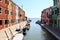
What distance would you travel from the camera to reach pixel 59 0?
50062mm

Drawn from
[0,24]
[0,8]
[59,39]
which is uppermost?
[0,8]

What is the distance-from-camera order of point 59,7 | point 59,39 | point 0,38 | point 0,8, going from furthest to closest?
1. point 59,7
2. point 0,8
3. point 59,39
4. point 0,38

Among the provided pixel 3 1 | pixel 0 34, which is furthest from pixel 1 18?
pixel 0 34

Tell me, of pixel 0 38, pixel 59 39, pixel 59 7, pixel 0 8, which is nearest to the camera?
pixel 0 38

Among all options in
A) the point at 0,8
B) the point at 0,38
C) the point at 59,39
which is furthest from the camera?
the point at 0,8

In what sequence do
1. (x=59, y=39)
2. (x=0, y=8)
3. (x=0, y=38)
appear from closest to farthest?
(x=0, y=38), (x=59, y=39), (x=0, y=8)

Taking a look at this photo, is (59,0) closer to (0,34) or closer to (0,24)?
(0,24)

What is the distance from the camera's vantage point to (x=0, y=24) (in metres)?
37.0

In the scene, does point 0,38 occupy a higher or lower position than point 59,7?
lower

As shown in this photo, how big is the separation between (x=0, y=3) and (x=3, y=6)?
1.28 m

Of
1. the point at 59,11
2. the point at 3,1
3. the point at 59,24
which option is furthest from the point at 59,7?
the point at 3,1

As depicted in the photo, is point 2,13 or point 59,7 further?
point 59,7

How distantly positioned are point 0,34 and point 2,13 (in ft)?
34.7

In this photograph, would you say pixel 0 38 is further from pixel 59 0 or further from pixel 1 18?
pixel 59 0
